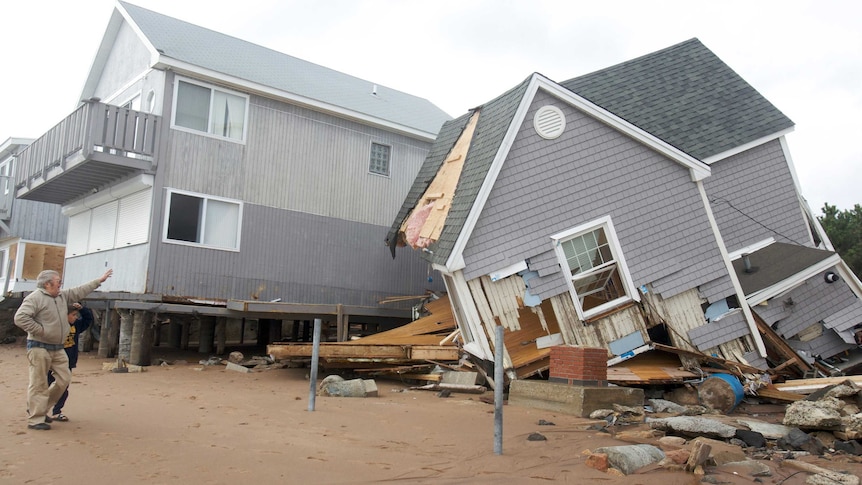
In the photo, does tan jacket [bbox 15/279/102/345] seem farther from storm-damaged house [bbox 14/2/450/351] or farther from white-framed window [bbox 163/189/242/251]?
white-framed window [bbox 163/189/242/251]

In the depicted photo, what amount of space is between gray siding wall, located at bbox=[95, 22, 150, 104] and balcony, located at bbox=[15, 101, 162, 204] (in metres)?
2.17

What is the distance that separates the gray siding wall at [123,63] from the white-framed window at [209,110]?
1616 mm

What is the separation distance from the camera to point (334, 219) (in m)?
17.8

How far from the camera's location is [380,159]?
1906 cm

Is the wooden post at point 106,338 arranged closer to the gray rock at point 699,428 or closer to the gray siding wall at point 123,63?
the gray siding wall at point 123,63

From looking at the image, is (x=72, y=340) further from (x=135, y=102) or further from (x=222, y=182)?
(x=135, y=102)

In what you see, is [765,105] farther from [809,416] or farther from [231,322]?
[231,322]

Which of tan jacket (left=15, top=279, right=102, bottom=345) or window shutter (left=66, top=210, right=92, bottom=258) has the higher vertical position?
window shutter (left=66, top=210, right=92, bottom=258)

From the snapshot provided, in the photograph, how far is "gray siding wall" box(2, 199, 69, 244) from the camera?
84.6ft

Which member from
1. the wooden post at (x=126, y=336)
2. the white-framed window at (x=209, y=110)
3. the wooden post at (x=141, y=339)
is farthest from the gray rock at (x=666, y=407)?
the white-framed window at (x=209, y=110)

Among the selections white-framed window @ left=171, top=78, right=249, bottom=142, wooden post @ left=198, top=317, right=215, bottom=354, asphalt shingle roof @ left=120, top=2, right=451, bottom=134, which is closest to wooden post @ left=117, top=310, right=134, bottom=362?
wooden post @ left=198, top=317, right=215, bottom=354

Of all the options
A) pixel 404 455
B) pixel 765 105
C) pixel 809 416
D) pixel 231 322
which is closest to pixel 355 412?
pixel 404 455

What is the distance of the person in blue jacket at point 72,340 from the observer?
7191 millimetres

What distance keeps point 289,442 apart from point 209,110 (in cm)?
1136
